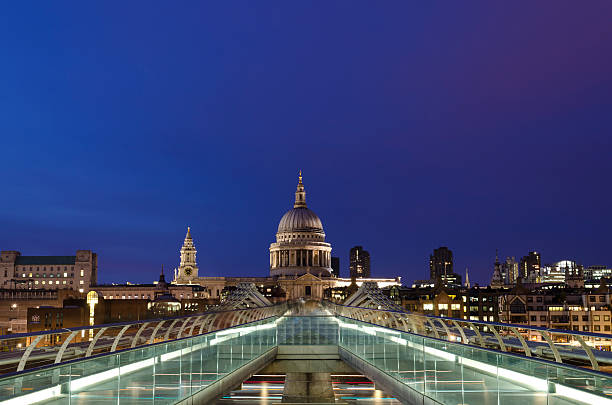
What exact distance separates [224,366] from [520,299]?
119m

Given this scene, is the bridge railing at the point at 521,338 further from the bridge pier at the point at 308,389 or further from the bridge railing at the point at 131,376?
the bridge pier at the point at 308,389

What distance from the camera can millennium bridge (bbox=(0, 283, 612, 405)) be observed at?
25.7 feet

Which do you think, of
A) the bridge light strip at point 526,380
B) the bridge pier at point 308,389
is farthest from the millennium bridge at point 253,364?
the bridge pier at point 308,389

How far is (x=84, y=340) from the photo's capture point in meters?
14.4

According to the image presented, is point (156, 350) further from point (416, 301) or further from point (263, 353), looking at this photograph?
point (416, 301)

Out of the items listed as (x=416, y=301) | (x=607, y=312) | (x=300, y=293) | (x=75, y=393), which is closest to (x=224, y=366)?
(x=75, y=393)

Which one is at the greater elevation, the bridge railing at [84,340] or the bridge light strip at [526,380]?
the bridge railing at [84,340]

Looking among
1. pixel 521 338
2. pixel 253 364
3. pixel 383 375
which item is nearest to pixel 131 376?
pixel 521 338

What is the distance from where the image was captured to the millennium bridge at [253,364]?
7.83 metres

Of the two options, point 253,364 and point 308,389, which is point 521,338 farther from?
point 308,389

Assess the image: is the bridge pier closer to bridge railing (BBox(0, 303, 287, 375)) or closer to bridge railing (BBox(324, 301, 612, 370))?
bridge railing (BBox(0, 303, 287, 375))

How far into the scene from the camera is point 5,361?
33.3 feet

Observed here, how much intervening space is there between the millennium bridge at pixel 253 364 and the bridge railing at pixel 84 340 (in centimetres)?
3

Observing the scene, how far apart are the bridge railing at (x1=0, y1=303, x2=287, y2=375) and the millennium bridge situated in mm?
32
